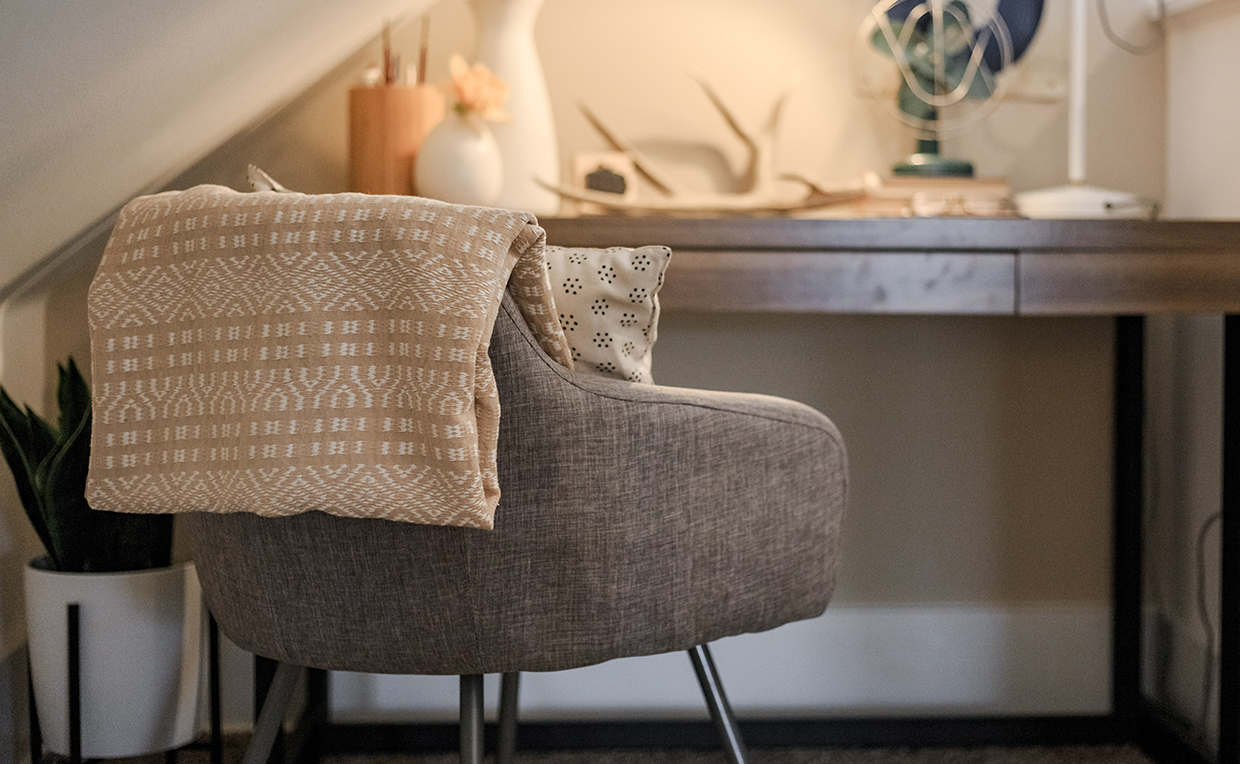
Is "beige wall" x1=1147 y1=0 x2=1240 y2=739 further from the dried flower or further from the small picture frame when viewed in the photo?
the dried flower

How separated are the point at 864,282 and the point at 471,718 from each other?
0.70 meters

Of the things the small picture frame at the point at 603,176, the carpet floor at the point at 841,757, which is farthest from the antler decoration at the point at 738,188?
the carpet floor at the point at 841,757

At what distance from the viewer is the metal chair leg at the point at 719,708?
41.1 inches

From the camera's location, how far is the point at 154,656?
3.94 ft

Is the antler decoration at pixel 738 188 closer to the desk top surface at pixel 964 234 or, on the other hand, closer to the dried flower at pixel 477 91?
the dried flower at pixel 477 91

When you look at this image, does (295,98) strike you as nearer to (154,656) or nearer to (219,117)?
(219,117)

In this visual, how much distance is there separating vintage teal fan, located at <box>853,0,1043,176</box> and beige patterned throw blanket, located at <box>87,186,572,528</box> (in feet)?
3.84

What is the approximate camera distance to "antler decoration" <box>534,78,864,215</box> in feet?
4.85

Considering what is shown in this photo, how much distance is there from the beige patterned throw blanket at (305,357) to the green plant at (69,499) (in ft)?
1.50

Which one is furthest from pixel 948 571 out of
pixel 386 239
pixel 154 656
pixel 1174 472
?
pixel 386 239

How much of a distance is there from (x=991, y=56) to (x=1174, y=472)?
30.6 inches

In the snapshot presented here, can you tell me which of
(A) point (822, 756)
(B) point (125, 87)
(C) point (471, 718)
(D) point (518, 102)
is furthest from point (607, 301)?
(A) point (822, 756)

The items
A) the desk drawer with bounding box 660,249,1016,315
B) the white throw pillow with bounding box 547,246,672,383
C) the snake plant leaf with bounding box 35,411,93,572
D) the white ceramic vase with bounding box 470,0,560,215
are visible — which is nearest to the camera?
the white throw pillow with bounding box 547,246,672,383

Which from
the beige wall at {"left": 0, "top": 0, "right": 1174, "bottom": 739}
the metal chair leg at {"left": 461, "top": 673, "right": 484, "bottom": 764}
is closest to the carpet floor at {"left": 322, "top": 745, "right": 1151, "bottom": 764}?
the beige wall at {"left": 0, "top": 0, "right": 1174, "bottom": 739}
